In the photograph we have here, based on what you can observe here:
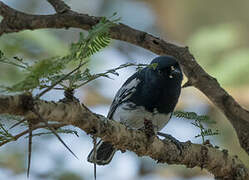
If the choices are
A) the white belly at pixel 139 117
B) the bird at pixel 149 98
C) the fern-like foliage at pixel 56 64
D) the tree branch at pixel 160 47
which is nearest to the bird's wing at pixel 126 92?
the bird at pixel 149 98

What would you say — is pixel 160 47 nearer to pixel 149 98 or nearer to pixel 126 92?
pixel 149 98

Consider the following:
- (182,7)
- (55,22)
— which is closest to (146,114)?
(55,22)

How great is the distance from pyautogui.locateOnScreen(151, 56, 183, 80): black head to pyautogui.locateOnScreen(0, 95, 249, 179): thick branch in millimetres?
1090

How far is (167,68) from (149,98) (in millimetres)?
330

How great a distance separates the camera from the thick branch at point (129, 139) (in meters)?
2.25

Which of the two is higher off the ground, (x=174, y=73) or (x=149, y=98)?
(x=174, y=73)

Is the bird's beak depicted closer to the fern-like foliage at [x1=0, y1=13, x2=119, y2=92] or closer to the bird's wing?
the bird's wing

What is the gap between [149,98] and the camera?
4688 mm

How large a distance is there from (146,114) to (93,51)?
2.15 meters

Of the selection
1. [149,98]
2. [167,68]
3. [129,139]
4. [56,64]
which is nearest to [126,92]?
[149,98]

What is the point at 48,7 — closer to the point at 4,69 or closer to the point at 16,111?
the point at 4,69

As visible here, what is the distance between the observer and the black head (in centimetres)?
460

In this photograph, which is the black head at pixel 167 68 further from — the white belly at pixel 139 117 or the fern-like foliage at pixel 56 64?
the fern-like foliage at pixel 56 64

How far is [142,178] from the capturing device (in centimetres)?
706
